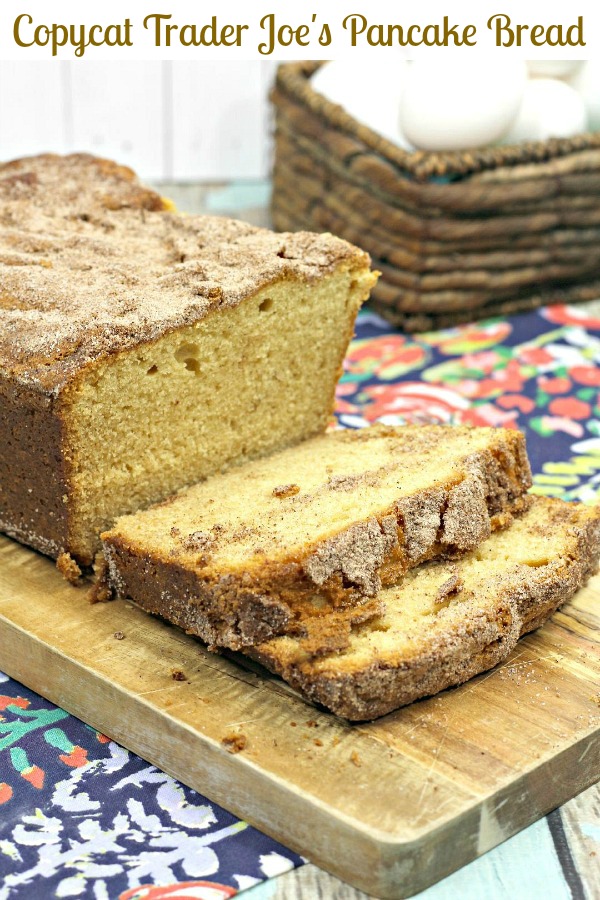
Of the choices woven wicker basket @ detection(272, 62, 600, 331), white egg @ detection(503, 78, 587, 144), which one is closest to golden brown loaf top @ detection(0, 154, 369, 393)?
woven wicker basket @ detection(272, 62, 600, 331)

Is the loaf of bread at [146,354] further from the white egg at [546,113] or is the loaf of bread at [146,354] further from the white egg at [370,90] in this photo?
the white egg at [546,113]

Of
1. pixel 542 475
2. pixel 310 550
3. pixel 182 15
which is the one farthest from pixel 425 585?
pixel 182 15

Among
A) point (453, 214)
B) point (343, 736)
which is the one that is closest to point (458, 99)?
point (453, 214)

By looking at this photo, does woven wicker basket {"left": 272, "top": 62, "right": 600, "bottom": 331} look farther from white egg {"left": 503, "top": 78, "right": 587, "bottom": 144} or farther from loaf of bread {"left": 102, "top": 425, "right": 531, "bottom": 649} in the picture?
loaf of bread {"left": 102, "top": 425, "right": 531, "bottom": 649}

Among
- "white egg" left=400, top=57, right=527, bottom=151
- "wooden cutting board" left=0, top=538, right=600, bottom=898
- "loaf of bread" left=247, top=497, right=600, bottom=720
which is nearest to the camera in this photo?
"wooden cutting board" left=0, top=538, right=600, bottom=898

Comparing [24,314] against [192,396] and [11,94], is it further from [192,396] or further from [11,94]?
[11,94]
